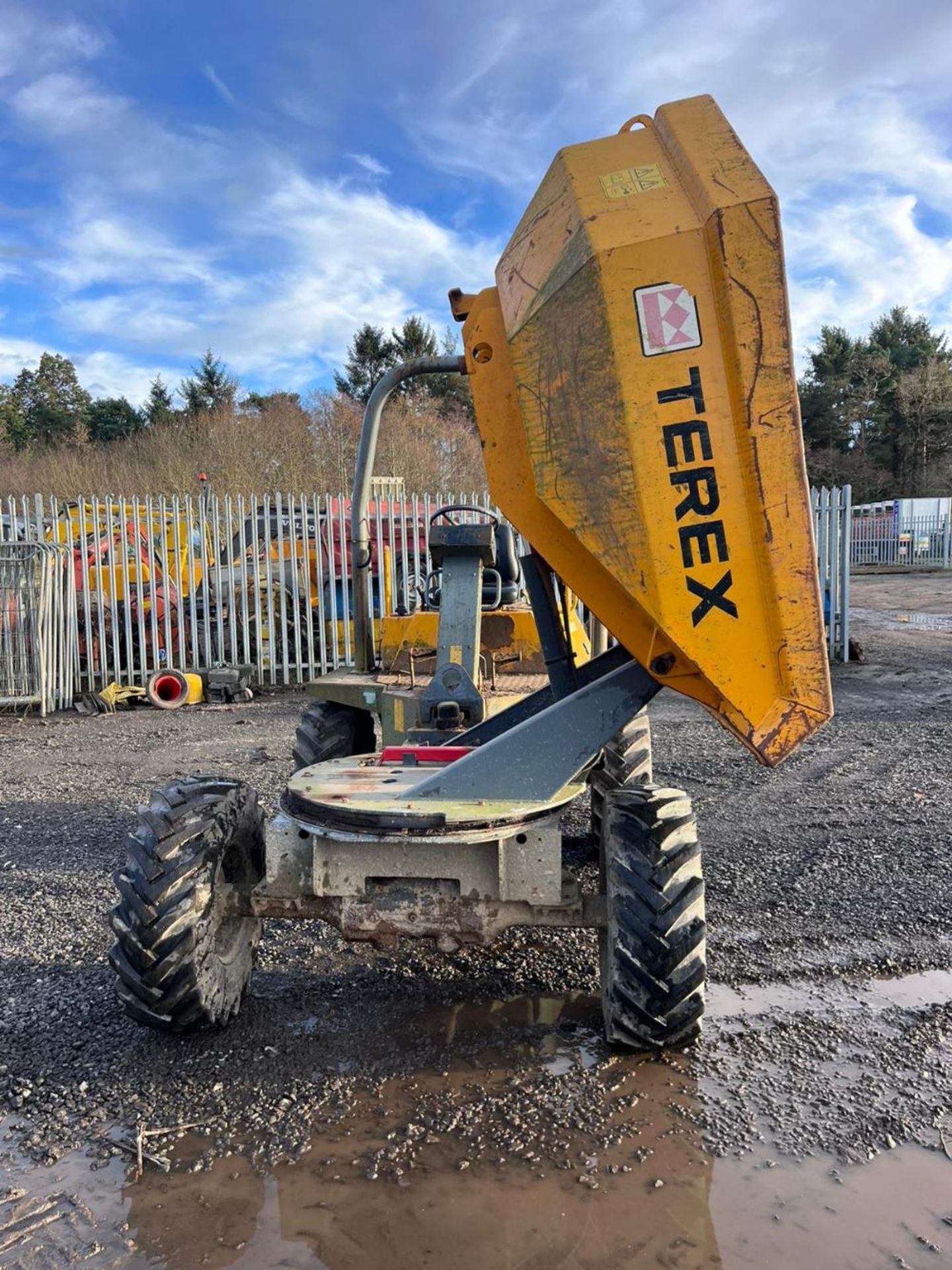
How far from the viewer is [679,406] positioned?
8.90 ft

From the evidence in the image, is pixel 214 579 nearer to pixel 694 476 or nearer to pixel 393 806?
pixel 393 806

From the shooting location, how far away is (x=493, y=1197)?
8.12ft

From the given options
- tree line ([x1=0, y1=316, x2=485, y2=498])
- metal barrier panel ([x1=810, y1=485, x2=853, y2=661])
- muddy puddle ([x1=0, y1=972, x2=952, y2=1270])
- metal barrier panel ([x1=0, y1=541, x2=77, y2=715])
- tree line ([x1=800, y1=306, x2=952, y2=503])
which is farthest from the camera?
tree line ([x1=800, y1=306, x2=952, y2=503])

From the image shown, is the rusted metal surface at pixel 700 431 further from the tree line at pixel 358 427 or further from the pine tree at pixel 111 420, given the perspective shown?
the pine tree at pixel 111 420

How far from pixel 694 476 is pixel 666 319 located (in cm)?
48

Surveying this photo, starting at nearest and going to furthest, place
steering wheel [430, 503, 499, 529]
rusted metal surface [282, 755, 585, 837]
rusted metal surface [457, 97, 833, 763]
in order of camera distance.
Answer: rusted metal surface [457, 97, 833, 763] < rusted metal surface [282, 755, 585, 837] < steering wheel [430, 503, 499, 529]

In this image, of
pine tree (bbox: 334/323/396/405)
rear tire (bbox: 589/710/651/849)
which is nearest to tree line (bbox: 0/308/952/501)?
pine tree (bbox: 334/323/396/405)

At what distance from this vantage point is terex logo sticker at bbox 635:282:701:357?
271cm

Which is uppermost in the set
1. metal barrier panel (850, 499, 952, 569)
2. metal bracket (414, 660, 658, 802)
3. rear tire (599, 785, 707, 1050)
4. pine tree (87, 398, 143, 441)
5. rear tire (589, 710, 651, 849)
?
pine tree (87, 398, 143, 441)

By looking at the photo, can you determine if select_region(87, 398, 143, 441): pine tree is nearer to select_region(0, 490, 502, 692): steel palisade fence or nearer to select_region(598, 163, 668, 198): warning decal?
select_region(0, 490, 502, 692): steel palisade fence

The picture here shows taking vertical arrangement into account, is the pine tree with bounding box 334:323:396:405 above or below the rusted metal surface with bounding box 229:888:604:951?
above

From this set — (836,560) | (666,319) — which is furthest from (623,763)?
(836,560)

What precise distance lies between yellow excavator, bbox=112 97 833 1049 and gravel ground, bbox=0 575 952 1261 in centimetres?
24

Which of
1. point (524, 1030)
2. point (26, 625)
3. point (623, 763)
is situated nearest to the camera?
point (524, 1030)
